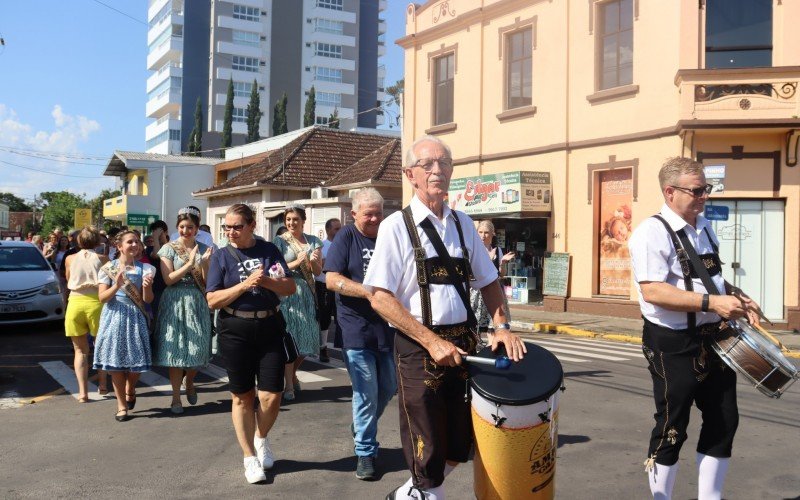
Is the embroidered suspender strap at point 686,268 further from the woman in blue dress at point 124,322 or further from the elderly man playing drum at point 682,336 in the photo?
the woman in blue dress at point 124,322

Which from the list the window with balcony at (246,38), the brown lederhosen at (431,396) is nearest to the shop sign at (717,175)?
the brown lederhosen at (431,396)

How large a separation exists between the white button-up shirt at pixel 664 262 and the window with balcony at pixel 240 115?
262 feet

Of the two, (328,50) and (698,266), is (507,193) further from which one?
(328,50)

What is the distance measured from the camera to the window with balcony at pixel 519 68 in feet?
63.9

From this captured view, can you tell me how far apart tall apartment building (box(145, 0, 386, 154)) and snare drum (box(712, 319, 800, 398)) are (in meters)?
76.0

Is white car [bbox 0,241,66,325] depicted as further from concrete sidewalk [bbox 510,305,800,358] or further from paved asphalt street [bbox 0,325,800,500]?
concrete sidewalk [bbox 510,305,800,358]

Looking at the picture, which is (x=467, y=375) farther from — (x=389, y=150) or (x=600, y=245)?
(x=389, y=150)

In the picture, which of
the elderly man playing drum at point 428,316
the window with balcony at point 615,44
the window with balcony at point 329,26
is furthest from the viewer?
the window with balcony at point 329,26

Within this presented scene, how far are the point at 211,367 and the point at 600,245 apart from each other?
10833 mm

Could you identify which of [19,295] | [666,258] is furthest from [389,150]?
[666,258]

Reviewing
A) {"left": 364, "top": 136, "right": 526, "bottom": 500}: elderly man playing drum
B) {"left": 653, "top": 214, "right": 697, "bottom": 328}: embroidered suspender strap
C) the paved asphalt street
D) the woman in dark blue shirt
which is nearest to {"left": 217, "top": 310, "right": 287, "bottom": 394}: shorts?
the woman in dark blue shirt

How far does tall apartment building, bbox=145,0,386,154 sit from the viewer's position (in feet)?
264

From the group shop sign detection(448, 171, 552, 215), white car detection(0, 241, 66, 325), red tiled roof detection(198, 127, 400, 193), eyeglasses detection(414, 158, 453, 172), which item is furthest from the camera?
red tiled roof detection(198, 127, 400, 193)

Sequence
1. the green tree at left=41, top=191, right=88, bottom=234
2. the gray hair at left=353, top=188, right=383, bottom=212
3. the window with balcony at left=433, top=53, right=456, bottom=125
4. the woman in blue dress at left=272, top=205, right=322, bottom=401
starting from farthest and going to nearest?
the green tree at left=41, top=191, right=88, bottom=234, the window with balcony at left=433, top=53, right=456, bottom=125, the woman in blue dress at left=272, top=205, right=322, bottom=401, the gray hair at left=353, top=188, right=383, bottom=212
